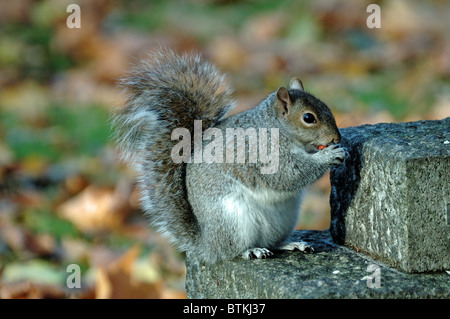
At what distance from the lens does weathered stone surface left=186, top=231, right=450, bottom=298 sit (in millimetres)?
1842

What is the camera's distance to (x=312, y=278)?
6.35ft

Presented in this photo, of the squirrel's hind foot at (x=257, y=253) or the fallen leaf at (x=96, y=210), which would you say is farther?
the fallen leaf at (x=96, y=210)

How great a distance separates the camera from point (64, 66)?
5.78 metres

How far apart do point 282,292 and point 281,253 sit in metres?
0.36

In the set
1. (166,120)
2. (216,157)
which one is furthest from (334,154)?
(166,120)

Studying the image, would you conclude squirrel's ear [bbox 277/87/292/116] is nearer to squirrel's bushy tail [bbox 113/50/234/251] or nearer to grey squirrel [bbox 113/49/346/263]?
grey squirrel [bbox 113/49/346/263]

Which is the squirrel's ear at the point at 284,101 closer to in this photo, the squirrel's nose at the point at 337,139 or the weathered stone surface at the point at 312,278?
the squirrel's nose at the point at 337,139

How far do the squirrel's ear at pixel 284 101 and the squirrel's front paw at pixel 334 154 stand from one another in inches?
7.5

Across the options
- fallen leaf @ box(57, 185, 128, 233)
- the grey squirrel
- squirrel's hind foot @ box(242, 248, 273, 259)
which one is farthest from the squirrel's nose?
fallen leaf @ box(57, 185, 128, 233)

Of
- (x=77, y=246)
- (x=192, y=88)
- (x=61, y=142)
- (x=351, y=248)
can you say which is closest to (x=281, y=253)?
(x=351, y=248)

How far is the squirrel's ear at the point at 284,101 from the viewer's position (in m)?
2.24

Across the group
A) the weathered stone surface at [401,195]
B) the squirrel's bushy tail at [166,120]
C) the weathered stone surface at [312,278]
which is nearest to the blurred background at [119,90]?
the squirrel's bushy tail at [166,120]

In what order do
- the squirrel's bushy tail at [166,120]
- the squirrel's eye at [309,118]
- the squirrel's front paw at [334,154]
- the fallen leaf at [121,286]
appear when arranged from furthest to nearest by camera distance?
the fallen leaf at [121,286] → the squirrel's bushy tail at [166,120] → the squirrel's eye at [309,118] → the squirrel's front paw at [334,154]
